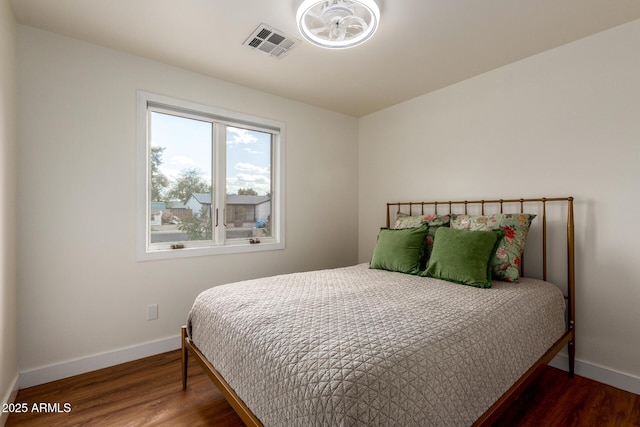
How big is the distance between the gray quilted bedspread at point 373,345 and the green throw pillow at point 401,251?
0.38 m

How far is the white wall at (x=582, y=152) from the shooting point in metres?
1.97

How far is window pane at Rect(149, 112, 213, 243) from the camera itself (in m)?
2.55

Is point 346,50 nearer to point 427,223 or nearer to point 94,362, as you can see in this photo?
point 427,223

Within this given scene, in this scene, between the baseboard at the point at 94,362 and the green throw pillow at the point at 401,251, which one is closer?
the baseboard at the point at 94,362

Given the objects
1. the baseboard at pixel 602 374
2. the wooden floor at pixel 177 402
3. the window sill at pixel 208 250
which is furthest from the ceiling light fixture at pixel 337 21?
the baseboard at pixel 602 374

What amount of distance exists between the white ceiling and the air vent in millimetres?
44

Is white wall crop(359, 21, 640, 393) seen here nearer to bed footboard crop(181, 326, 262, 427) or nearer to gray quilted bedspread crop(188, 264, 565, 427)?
gray quilted bedspread crop(188, 264, 565, 427)

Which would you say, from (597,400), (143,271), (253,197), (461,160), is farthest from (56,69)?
(597,400)

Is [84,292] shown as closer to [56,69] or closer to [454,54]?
[56,69]

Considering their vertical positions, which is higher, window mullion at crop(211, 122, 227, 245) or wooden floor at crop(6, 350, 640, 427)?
window mullion at crop(211, 122, 227, 245)

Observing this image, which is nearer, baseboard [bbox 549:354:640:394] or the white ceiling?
the white ceiling

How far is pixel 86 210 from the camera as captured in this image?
2176 mm

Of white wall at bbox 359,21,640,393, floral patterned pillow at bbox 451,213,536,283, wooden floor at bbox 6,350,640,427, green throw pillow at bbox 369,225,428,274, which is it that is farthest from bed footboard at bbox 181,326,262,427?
white wall at bbox 359,21,640,393

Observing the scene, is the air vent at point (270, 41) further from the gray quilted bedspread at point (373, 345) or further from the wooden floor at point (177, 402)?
the wooden floor at point (177, 402)
